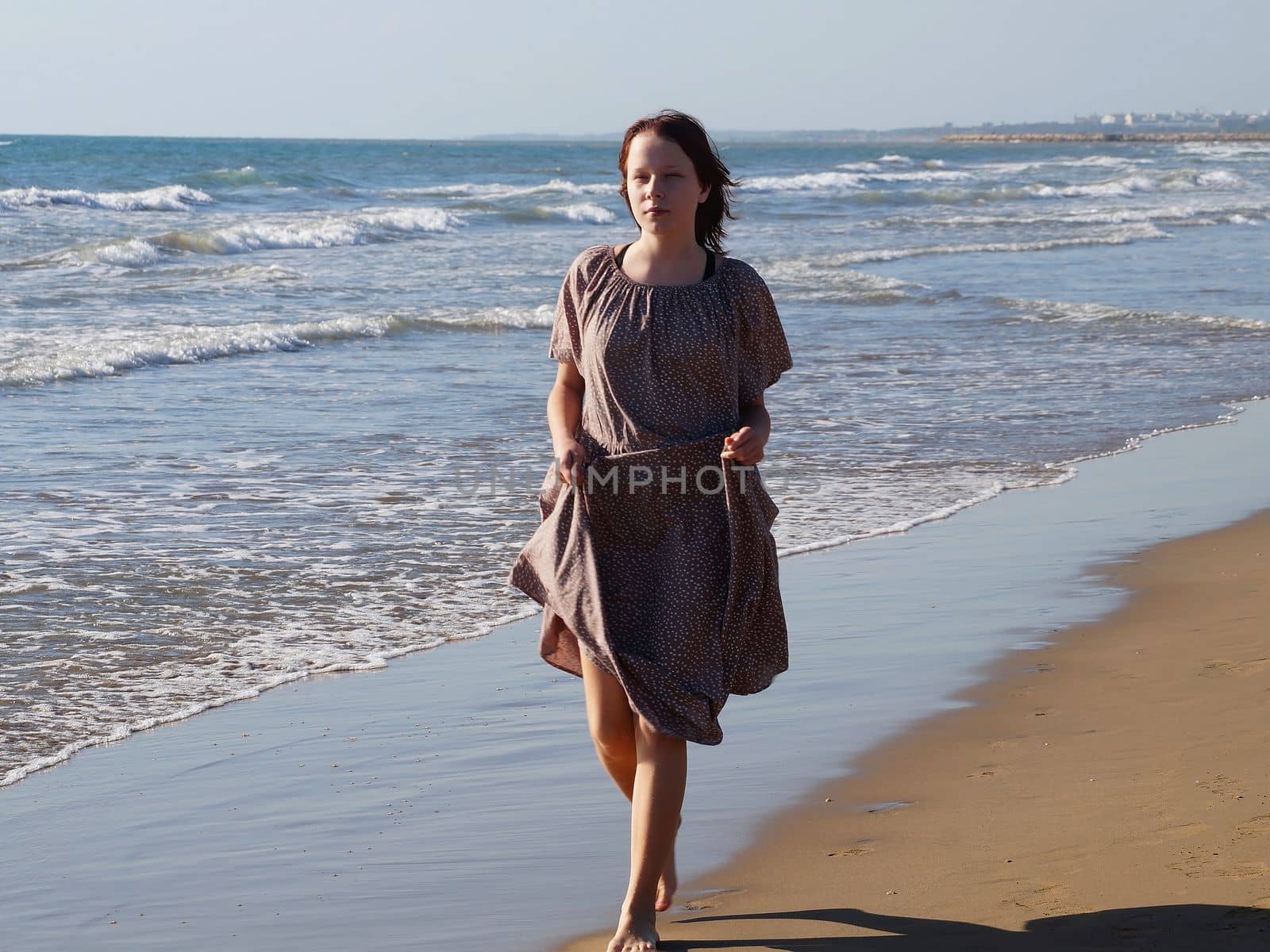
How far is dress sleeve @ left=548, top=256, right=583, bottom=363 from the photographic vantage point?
2.95 m

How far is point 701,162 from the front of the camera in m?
2.92

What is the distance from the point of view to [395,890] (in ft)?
10.3

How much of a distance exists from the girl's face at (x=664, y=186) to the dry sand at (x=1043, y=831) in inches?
54.5

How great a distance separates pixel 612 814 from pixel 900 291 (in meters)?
14.6

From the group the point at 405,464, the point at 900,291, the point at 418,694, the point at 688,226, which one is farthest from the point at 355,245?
the point at 688,226

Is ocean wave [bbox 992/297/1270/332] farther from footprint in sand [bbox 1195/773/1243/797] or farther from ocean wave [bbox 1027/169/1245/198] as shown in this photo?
ocean wave [bbox 1027/169/1245/198]

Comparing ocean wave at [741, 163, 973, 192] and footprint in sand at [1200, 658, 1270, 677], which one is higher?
ocean wave at [741, 163, 973, 192]

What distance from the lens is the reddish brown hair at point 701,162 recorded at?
9.53ft

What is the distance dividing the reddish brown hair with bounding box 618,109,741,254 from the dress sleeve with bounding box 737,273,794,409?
0.50 feet

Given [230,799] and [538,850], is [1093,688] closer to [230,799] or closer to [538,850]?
[538,850]

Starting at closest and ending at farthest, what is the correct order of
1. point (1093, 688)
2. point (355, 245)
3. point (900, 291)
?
point (1093, 688) < point (900, 291) < point (355, 245)

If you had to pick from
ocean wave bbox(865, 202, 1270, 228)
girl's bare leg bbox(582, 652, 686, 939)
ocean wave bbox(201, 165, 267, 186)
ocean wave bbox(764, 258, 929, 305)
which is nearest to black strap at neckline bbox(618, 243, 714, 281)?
girl's bare leg bbox(582, 652, 686, 939)

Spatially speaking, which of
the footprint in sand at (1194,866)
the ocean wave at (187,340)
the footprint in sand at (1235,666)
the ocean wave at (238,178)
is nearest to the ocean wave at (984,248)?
the ocean wave at (187,340)

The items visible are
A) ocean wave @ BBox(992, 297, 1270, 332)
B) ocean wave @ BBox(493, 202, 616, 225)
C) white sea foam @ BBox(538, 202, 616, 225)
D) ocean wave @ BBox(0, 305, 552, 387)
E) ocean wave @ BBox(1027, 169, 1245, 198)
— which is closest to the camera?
ocean wave @ BBox(0, 305, 552, 387)
